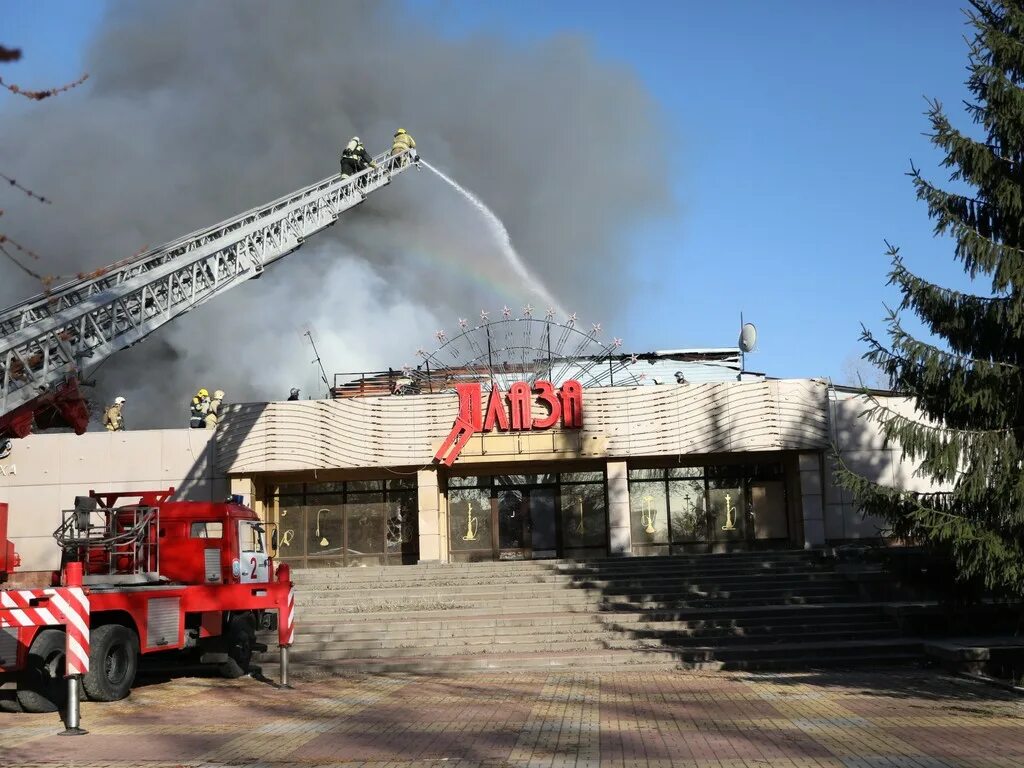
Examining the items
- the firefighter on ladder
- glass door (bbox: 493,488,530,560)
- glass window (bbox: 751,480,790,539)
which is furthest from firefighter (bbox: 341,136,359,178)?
glass window (bbox: 751,480,790,539)

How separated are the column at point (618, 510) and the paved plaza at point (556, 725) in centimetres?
1332

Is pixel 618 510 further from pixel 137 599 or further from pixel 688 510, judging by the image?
pixel 137 599

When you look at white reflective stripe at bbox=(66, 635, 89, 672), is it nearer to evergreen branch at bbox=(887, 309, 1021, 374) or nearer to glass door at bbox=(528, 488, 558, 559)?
evergreen branch at bbox=(887, 309, 1021, 374)

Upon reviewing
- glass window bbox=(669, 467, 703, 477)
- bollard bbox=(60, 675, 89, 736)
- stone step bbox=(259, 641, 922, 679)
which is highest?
glass window bbox=(669, 467, 703, 477)

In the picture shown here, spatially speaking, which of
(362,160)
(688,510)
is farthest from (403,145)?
(688,510)

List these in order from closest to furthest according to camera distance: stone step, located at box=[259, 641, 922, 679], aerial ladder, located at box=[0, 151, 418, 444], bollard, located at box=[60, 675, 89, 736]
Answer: bollard, located at box=[60, 675, 89, 736] < aerial ladder, located at box=[0, 151, 418, 444] < stone step, located at box=[259, 641, 922, 679]

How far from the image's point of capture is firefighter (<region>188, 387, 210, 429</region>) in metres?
33.2

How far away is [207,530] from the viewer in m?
17.5

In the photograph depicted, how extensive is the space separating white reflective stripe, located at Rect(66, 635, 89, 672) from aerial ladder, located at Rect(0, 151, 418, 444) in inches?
164

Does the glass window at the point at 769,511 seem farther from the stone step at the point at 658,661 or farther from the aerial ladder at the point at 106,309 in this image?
the aerial ladder at the point at 106,309

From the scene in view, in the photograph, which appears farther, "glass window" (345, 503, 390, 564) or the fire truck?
"glass window" (345, 503, 390, 564)

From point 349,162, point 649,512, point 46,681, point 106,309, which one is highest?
point 349,162

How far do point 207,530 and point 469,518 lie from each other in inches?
618

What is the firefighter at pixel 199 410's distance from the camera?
109 feet
